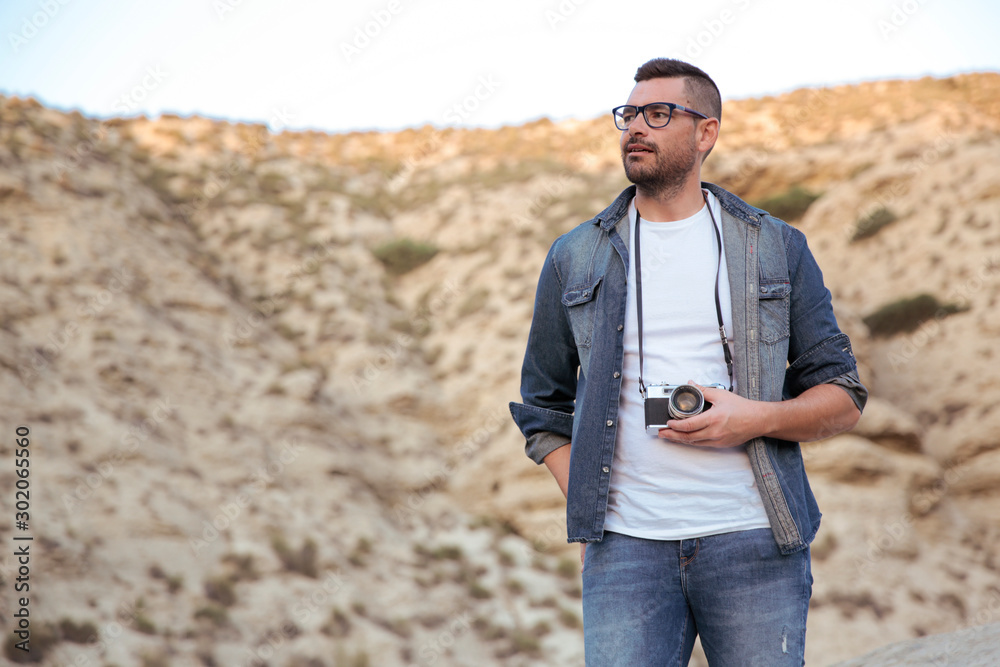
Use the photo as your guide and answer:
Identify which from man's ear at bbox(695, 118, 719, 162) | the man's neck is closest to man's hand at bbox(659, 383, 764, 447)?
the man's neck

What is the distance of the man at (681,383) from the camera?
230cm

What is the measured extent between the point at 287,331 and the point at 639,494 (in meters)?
11.3

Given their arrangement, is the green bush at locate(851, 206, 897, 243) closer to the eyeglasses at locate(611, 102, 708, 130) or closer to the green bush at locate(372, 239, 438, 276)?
the green bush at locate(372, 239, 438, 276)

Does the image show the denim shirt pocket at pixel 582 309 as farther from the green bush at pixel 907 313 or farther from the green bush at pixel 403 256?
the green bush at pixel 403 256

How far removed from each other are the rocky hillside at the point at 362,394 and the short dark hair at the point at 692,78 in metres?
7.16

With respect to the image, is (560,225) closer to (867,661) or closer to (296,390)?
(296,390)

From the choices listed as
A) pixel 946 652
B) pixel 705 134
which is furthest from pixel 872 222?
pixel 705 134

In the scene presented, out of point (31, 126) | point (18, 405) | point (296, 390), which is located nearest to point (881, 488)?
point (296, 390)

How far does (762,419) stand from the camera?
2.30 meters

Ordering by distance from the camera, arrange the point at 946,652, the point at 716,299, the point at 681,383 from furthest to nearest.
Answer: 1. the point at 946,652
2. the point at 716,299
3. the point at 681,383

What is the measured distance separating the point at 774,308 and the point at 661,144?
65cm

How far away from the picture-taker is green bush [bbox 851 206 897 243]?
1427 cm

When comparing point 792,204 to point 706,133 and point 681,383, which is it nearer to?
point 706,133

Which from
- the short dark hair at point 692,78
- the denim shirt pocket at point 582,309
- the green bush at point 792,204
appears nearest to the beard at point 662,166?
the short dark hair at point 692,78
